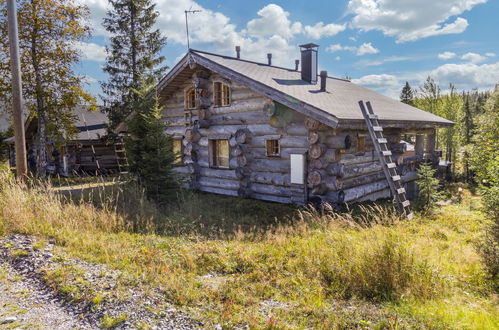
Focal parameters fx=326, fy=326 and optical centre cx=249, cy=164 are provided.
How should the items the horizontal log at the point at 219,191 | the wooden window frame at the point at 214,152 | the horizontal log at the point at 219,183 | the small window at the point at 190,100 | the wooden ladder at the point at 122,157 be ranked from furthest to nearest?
the small window at the point at 190,100 < the wooden ladder at the point at 122,157 < the wooden window frame at the point at 214,152 < the horizontal log at the point at 219,191 < the horizontal log at the point at 219,183

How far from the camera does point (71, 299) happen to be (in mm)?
4496

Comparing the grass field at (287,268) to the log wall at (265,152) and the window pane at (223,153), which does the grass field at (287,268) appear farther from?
the window pane at (223,153)

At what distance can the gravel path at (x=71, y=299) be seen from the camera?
395 centimetres

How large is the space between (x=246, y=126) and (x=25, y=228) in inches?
301

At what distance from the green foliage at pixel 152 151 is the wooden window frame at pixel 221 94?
2.62 meters

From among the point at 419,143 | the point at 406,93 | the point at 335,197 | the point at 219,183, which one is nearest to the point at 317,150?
the point at 335,197

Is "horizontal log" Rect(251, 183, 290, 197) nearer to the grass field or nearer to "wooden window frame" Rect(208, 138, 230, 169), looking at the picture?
"wooden window frame" Rect(208, 138, 230, 169)

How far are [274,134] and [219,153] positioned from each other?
130 inches

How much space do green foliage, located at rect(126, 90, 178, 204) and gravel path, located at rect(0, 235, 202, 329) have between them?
5.54m

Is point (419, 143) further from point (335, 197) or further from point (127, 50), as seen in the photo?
point (127, 50)

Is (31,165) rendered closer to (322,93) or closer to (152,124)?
(152,124)

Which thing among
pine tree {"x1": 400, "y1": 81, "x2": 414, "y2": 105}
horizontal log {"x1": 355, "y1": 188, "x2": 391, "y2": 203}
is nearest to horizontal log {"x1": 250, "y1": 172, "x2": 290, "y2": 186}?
horizontal log {"x1": 355, "y1": 188, "x2": 391, "y2": 203}

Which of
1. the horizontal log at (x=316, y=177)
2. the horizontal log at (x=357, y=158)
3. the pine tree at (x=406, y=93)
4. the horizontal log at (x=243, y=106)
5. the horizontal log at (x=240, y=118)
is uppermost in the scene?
the pine tree at (x=406, y=93)

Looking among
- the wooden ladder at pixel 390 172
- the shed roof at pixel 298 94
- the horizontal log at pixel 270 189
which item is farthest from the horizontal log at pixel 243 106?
the wooden ladder at pixel 390 172
